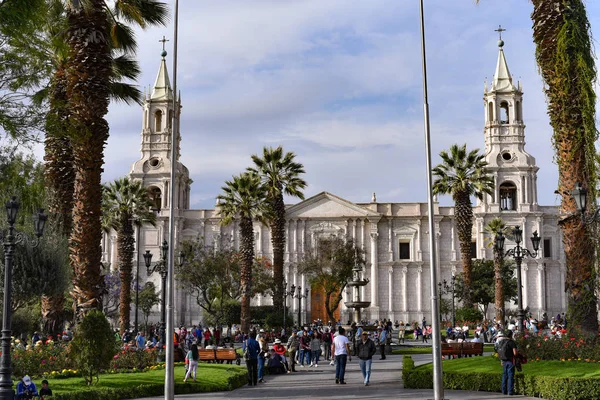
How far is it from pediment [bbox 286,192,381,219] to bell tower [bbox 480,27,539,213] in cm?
1113

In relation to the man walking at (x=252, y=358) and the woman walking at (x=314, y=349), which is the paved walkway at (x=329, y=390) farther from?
the woman walking at (x=314, y=349)

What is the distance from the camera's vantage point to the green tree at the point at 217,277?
51.3 meters

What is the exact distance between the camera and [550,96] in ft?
67.4

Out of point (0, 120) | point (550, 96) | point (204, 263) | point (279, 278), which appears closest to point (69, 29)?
point (0, 120)

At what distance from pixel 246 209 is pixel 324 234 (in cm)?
2680

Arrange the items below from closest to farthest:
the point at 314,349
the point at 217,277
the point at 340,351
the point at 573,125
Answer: the point at 340,351, the point at 573,125, the point at 314,349, the point at 217,277

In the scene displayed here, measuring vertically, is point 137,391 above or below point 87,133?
below

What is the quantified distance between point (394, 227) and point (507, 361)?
53.5 meters

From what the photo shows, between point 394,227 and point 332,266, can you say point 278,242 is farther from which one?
point 394,227

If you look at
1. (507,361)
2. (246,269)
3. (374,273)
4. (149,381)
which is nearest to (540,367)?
(507,361)

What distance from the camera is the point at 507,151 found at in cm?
6631

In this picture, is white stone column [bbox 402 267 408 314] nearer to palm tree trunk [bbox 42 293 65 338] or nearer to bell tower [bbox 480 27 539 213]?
bell tower [bbox 480 27 539 213]

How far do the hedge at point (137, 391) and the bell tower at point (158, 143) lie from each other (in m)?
49.1

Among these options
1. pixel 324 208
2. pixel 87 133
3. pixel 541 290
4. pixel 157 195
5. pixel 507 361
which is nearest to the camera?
pixel 507 361
